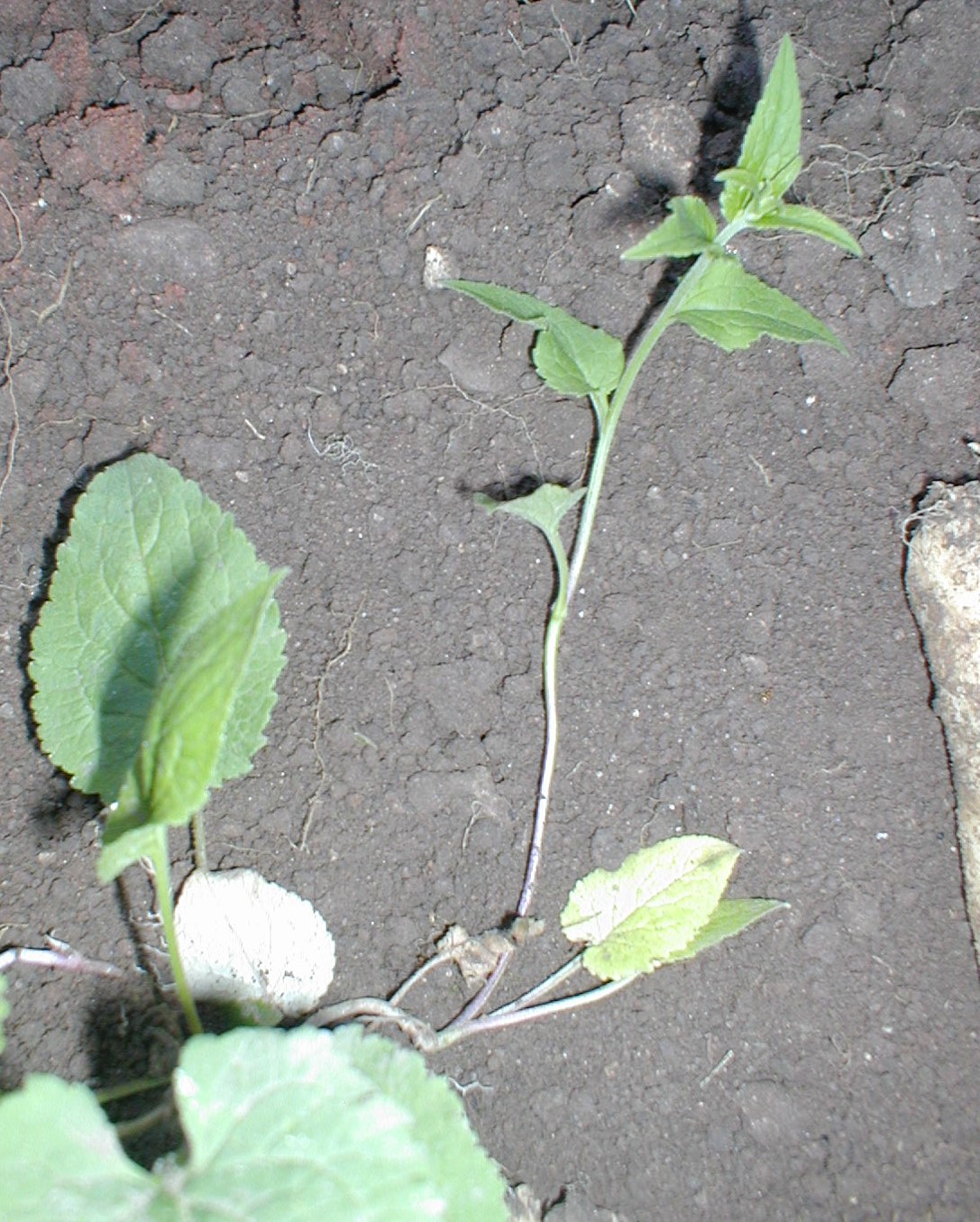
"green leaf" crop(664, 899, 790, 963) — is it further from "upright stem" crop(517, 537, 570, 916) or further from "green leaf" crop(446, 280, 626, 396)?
"green leaf" crop(446, 280, 626, 396)

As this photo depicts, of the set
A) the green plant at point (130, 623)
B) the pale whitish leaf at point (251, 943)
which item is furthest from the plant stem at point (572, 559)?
the green plant at point (130, 623)

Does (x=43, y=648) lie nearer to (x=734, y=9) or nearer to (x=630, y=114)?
(x=630, y=114)

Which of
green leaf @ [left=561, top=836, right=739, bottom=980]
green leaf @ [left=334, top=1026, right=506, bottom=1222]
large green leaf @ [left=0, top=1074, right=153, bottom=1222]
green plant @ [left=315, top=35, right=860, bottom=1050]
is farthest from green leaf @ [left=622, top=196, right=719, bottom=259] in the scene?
large green leaf @ [left=0, top=1074, right=153, bottom=1222]

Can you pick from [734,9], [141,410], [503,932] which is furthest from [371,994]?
[734,9]

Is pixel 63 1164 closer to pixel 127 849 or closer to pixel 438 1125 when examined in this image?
pixel 127 849

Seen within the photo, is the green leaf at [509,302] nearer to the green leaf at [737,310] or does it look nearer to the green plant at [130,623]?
the green leaf at [737,310]

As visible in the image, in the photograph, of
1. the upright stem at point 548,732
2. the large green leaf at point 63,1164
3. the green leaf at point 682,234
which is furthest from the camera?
the upright stem at point 548,732
